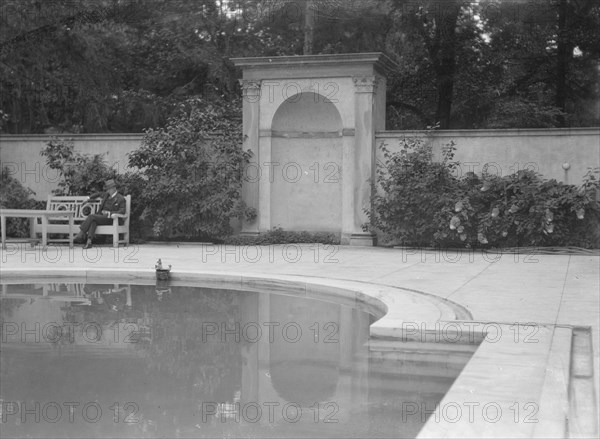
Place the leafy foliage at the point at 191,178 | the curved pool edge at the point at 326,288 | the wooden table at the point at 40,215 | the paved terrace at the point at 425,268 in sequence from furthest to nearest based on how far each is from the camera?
1. the leafy foliage at the point at 191,178
2. the wooden table at the point at 40,215
3. the paved terrace at the point at 425,268
4. the curved pool edge at the point at 326,288

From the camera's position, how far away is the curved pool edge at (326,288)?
6391mm

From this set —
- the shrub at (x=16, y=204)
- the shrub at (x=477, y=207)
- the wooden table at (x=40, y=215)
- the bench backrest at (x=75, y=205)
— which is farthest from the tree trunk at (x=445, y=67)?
the wooden table at (x=40, y=215)

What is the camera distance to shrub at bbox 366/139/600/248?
1230cm

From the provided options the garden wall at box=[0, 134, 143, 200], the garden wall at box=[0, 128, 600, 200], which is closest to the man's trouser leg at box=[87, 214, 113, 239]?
the garden wall at box=[0, 134, 143, 200]

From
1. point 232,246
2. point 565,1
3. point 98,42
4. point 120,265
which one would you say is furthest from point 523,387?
point 565,1

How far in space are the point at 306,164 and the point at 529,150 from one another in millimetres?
4174

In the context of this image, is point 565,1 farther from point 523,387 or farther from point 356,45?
point 523,387

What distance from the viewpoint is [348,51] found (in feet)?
72.5

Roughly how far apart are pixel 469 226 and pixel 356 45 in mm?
10589

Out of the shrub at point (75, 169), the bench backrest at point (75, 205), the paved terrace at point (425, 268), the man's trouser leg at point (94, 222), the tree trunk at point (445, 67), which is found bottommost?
the paved terrace at point (425, 268)

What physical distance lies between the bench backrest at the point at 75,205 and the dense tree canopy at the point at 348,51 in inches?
216

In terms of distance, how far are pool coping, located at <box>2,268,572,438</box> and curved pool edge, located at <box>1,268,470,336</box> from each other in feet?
0.05

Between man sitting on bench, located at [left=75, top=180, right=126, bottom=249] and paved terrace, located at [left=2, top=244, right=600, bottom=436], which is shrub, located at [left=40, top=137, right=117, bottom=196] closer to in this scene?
man sitting on bench, located at [left=75, top=180, right=126, bottom=249]

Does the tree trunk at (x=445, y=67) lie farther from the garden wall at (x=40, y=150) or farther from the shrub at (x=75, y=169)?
the shrub at (x=75, y=169)
